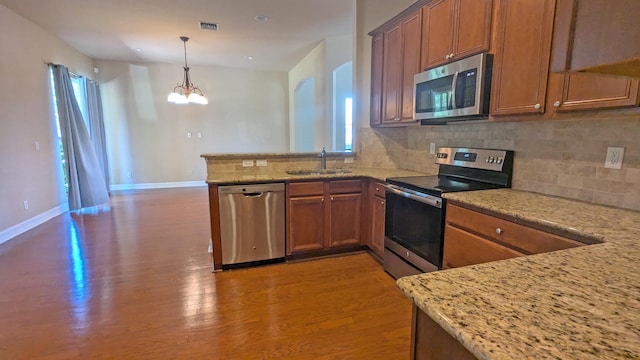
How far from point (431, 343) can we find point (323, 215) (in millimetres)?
2328

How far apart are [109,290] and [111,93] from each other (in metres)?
5.96

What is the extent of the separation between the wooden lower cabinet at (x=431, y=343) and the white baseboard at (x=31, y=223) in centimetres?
493

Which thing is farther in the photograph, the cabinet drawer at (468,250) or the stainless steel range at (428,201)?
the stainless steel range at (428,201)

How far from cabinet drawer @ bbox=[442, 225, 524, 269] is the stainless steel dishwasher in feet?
5.13

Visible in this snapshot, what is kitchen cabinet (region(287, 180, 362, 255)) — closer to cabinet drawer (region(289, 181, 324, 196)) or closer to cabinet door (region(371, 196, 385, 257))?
cabinet drawer (region(289, 181, 324, 196))

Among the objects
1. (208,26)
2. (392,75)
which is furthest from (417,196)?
(208,26)

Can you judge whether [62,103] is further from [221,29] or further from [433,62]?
[433,62]

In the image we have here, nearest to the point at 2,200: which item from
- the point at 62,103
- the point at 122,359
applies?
the point at 62,103

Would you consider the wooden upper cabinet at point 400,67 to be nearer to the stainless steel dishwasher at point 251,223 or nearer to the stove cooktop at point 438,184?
the stove cooktop at point 438,184

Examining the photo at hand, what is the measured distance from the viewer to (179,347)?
74.0 inches

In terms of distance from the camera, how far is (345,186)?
10.4ft

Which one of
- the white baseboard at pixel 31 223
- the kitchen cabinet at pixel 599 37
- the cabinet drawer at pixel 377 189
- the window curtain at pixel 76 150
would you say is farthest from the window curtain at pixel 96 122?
the kitchen cabinet at pixel 599 37

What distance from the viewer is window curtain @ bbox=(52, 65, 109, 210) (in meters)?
4.91

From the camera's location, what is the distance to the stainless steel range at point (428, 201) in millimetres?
2193
